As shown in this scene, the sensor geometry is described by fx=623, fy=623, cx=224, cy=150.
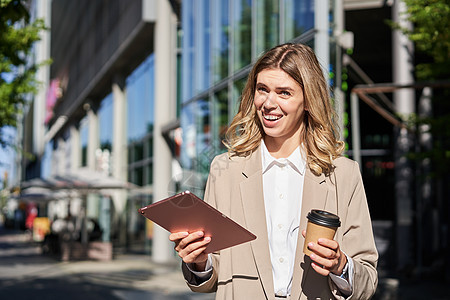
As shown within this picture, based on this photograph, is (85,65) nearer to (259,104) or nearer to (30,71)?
(30,71)

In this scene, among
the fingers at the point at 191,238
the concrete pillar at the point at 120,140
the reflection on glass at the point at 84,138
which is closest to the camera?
the fingers at the point at 191,238

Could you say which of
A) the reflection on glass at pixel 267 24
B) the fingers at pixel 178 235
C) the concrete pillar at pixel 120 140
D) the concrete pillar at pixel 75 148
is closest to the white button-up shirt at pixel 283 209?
the fingers at pixel 178 235

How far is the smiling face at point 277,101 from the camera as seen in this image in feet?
7.82

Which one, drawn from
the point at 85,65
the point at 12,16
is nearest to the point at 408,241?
the point at 12,16

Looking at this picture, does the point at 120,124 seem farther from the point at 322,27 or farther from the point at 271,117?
the point at 271,117

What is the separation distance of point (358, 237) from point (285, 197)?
312mm

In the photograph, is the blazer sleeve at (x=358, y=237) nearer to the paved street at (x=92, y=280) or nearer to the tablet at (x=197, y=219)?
the tablet at (x=197, y=219)

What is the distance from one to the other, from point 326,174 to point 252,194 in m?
0.30

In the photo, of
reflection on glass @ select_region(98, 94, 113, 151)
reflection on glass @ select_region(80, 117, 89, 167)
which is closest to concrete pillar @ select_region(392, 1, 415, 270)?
reflection on glass @ select_region(98, 94, 113, 151)

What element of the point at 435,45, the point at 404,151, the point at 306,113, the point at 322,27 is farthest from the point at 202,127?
the point at 306,113

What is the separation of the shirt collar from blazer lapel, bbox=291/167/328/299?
0.12ft

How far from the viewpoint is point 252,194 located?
2410mm

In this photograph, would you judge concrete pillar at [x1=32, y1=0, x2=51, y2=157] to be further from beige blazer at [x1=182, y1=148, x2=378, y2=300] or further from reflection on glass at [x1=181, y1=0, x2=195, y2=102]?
beige blazer at [x1=182, y1=148, x2=378, y2=300]

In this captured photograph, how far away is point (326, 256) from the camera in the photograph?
2.07m
